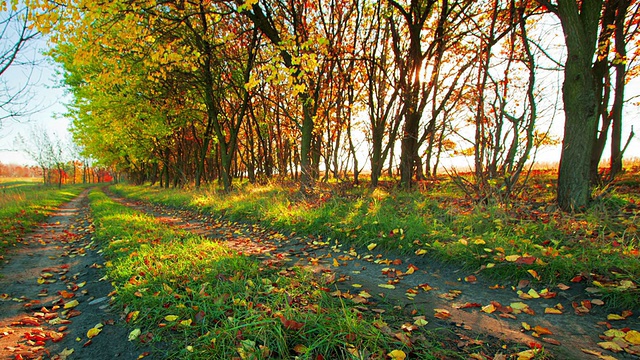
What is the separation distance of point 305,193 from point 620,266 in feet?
21.1

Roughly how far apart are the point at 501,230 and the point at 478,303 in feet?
5.91

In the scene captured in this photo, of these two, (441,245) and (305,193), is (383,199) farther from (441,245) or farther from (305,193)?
(441,245)

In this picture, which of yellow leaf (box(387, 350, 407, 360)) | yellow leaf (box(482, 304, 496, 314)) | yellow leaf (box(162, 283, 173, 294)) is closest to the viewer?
yellow leaf (box(387, 350, 407, 360))

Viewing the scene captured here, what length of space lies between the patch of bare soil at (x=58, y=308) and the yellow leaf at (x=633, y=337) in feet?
11.9

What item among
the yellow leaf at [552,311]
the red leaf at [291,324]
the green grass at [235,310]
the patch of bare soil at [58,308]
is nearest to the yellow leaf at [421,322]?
the green grass at [235,310]

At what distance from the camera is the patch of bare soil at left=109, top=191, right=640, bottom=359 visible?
2174 millimetres

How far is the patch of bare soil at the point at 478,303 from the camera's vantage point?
217 cm

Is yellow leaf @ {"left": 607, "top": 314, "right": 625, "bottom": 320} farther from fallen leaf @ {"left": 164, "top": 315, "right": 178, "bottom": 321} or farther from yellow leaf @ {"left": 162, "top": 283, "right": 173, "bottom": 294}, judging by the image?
yellow leaf @ {"left": 162, "top": 283, "right": 173, "bottom": 294}

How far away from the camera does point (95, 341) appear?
2.51 meters

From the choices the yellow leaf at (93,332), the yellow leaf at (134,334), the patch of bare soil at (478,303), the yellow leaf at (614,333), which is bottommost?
the yellow leaf at (93,332)

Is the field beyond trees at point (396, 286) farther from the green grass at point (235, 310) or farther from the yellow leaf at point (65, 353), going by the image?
the yellow leaf at point (65, 353)

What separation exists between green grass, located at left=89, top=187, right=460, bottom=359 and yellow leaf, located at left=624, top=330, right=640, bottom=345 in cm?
145

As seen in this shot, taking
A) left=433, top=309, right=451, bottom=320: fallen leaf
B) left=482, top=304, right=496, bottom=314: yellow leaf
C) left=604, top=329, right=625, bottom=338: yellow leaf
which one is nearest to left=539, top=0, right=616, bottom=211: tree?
left=604, top=329, right=625, bottom=338: yellow leaf

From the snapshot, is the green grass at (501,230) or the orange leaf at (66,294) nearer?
the green grass at (501,230)
